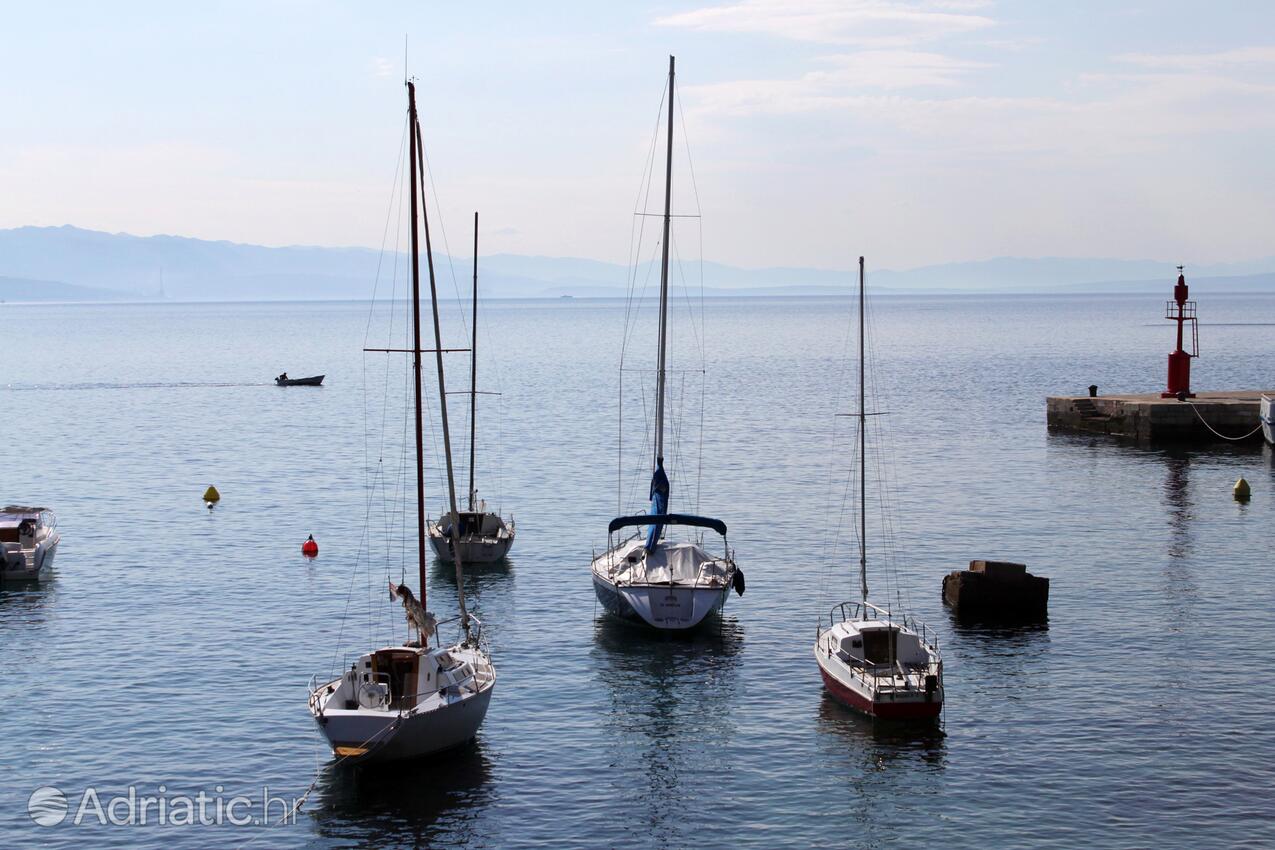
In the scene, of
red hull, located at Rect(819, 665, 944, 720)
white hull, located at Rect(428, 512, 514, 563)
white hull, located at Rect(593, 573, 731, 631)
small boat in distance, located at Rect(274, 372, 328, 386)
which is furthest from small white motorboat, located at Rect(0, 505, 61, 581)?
small boat in distance, located at Rect(274, 372, 328, 386)

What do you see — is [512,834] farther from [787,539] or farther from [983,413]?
[983,413]

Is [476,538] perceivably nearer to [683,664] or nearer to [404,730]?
[683,664]

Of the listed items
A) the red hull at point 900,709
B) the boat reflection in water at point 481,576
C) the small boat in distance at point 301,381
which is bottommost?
the red hull at point 900,709

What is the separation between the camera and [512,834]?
3009cm

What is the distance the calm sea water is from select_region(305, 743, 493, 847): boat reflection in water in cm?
10

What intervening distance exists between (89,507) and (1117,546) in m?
50.9

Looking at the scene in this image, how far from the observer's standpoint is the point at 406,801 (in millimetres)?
31656

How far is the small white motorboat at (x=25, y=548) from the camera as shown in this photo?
176ft

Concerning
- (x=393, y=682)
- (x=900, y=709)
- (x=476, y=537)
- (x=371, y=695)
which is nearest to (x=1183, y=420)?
(x=476, y=537)

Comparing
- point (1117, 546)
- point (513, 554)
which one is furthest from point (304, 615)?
point (1117, 546)

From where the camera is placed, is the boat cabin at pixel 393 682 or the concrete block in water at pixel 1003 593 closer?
the boat cabin at pixel 393 682

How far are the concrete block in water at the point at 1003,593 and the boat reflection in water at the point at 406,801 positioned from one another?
19782 millimetres

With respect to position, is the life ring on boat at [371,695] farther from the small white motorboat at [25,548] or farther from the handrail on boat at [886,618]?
the small white motorboat at [25,548]

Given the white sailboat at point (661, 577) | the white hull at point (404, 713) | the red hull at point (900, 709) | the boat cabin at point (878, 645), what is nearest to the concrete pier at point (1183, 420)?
the white sailboat at point (661, 577)
